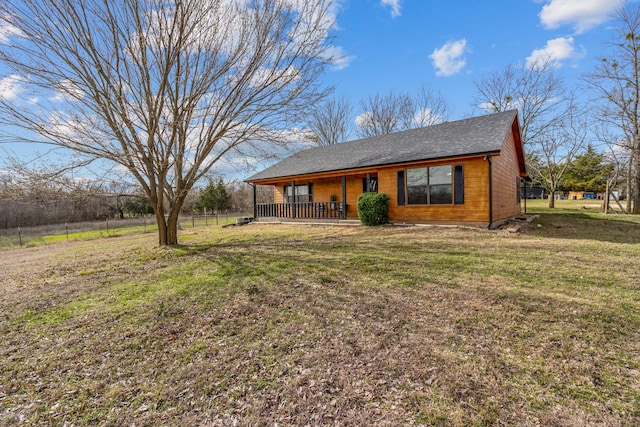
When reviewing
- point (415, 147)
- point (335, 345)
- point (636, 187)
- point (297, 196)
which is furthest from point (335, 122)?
point (335, 345)

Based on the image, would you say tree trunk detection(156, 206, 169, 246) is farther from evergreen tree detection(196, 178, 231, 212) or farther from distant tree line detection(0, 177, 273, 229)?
evergreen tree detection(196, 178, 231, 212)

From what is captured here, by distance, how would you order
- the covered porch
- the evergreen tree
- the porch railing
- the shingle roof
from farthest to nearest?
1. the evergreen tree
2. the porch railing
3. the covered porch
4. the shingle roof

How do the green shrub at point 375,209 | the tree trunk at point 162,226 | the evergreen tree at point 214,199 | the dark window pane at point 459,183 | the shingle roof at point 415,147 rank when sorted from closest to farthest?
the tree trunk at point 162,226, the dark window pane at point 459,183, the shingle roof at point 415,147, the green shrub at point 375,209, the evergreen tree at point 214,199

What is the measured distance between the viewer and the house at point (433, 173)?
970 cm

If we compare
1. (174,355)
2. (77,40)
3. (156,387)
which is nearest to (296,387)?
(156,387)

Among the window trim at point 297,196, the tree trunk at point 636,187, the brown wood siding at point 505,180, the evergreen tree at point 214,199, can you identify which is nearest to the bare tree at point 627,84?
the tree trunk at point 636,187

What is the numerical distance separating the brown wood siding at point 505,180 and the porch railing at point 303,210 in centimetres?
600

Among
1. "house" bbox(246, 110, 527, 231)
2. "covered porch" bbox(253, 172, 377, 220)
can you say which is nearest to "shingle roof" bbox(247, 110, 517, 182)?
"house" bbox(246, 110, 527, 231)

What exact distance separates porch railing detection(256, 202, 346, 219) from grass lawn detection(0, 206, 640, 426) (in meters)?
8.69

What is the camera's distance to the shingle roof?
393 inches

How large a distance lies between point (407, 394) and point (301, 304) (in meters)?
1.92

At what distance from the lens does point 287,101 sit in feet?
27.9

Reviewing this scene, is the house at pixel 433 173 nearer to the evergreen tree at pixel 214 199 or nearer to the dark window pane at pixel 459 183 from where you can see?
the dark window pane at pixel 459 183

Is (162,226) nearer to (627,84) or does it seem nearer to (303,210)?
(303,210)
